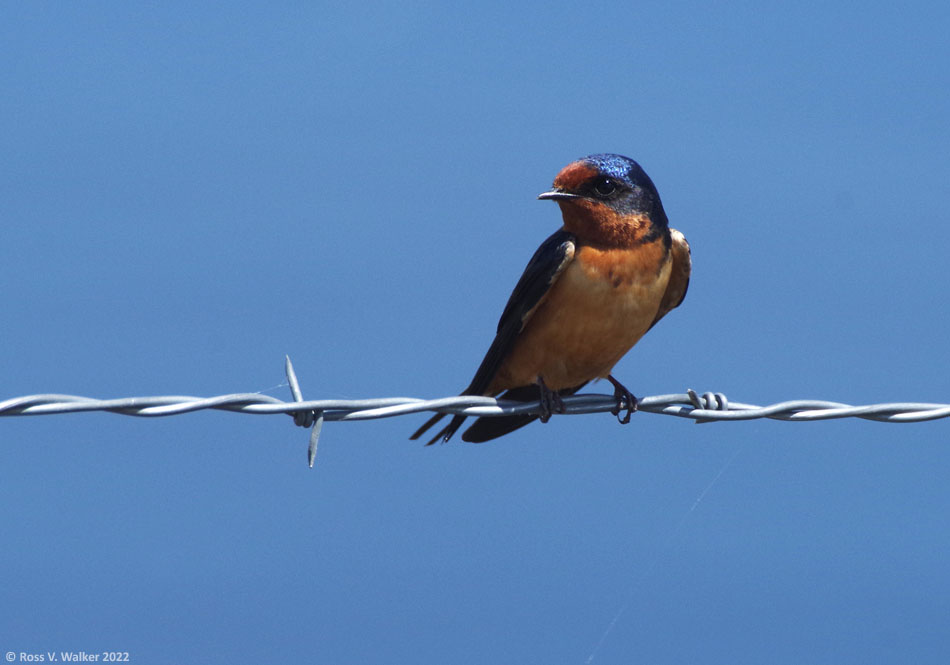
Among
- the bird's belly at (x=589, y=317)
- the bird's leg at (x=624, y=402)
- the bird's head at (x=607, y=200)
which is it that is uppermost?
the bird's head at (x=607, y=200)

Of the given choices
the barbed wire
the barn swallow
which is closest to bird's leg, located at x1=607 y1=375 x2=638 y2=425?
the barn swallow

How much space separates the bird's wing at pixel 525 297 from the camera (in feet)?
15.5

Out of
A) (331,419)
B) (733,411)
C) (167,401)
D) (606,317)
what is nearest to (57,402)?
(167,401)

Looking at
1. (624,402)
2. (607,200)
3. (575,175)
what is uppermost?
(575,175)

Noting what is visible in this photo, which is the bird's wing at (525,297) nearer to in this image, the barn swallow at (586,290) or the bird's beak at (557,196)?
the barn swallow at (586,290)

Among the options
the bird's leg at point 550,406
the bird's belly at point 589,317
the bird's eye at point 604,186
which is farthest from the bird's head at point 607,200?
the bird's leg at point 550,406

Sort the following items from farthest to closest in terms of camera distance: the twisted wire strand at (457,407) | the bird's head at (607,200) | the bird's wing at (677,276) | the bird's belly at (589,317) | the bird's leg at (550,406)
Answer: the bird's wing at (677,276) → the bird's head at (607,200) → the bird's belly at (589,317) → the bird's leg at (550,406) → the twisted wire strand at (457,407)

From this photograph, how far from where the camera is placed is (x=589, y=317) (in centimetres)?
468

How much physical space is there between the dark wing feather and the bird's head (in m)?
0.11

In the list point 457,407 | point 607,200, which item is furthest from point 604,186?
point 457,407

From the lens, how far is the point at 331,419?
3.22m

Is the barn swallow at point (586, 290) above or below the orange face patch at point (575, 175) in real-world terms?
Result: below

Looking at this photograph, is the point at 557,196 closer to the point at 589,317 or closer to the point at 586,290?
the point at 586,290

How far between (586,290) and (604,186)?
19.8 inches
